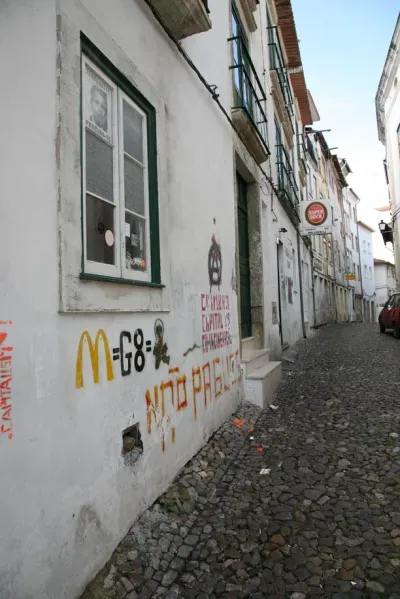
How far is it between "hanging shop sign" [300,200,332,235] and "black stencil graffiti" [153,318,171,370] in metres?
12.1

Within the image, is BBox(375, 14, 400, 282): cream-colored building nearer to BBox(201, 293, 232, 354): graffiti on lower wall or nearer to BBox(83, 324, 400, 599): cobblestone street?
BBox(201, 293, 232, 354): graffiti on lower wall

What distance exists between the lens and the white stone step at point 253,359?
592 cm

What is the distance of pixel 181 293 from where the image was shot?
3.80 m

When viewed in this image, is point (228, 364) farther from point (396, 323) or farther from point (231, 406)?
point (396, 323)

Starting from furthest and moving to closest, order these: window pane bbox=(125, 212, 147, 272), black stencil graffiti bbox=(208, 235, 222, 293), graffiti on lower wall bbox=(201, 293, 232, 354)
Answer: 1. black stencil graffiti bbox=(208, 235, 222, 293)
2. graffiti on lower wall bbox=(201, 293, 232, 354)
3. window pane bbox=(125, 212, 147, 272)

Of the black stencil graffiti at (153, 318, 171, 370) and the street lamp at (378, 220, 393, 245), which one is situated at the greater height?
the street lamp at (378, 220, 393, 245)

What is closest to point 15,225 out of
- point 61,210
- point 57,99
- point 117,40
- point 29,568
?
point 61,210

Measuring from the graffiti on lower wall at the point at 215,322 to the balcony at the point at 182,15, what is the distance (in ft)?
7.88

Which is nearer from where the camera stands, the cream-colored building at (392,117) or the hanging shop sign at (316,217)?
the hanging shop sign at (316,217)

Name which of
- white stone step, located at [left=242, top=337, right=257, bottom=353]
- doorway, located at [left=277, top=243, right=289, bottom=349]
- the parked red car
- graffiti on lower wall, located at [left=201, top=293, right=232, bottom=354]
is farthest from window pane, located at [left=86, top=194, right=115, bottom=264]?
the parked red car

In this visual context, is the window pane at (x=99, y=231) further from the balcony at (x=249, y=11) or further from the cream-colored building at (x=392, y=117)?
the cream-colored building at (x=392, y=117)

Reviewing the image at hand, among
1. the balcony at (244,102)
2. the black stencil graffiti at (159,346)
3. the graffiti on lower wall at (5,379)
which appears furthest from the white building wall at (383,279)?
the graffiti on lower wall at (5,379)

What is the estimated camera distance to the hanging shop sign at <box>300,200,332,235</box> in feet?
47.4

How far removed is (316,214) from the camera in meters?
14.7
